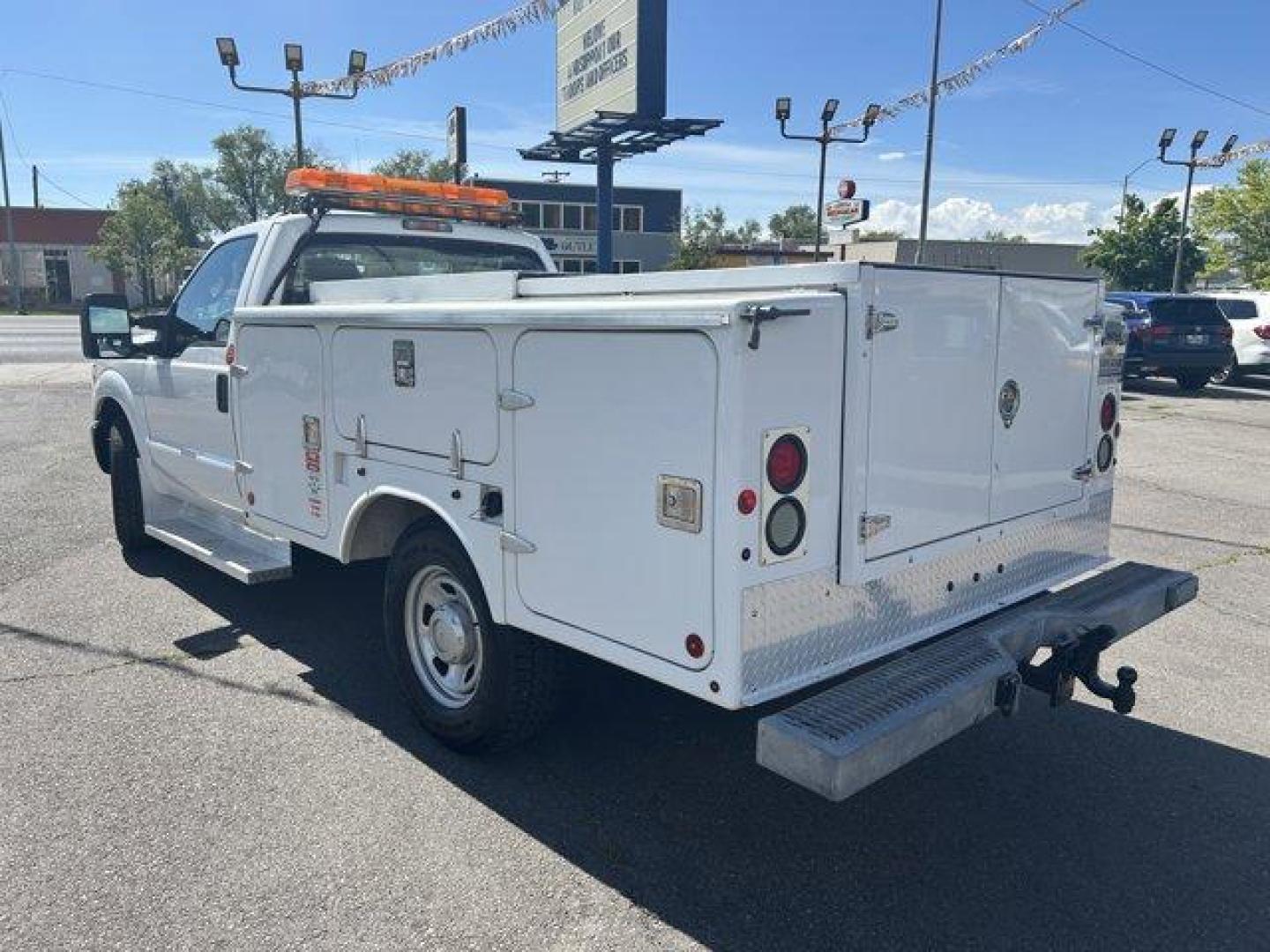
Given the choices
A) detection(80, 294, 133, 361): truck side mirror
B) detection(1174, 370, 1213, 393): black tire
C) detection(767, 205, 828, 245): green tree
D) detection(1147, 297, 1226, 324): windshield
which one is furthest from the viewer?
detection(767, 205, 828, 245): green tree

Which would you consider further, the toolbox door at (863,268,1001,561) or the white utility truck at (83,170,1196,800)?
the toolbox door at (863,268,1001,561)

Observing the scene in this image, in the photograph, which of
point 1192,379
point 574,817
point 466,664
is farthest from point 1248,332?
point 574,817

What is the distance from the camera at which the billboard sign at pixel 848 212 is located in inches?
276

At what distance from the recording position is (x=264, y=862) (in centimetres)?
324

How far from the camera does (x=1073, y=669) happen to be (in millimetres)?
3506

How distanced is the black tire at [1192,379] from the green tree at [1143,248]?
18462 mm

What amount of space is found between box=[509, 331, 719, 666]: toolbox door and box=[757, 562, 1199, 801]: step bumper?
370 millimetres

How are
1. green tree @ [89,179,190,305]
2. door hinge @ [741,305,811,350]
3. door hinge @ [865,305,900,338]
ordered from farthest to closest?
green tree @ [89,179,190,305] < door hinge @ [865,305,900,338] < door hinge @ [741,305,811,350]

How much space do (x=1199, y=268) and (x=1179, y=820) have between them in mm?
40606

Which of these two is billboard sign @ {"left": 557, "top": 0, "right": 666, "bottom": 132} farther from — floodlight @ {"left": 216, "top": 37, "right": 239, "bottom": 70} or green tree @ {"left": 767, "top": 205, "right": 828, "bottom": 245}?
green tree @ {"left": 767, "top": 205, "right": 828, "bottom": 245}

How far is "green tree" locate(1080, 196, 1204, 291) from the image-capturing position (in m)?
35.3

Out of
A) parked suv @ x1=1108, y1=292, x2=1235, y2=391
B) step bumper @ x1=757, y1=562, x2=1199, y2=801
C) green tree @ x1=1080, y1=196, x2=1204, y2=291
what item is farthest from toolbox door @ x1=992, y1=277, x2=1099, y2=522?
green tree @ x1=1080, y1=196, x2=1204, y2=291

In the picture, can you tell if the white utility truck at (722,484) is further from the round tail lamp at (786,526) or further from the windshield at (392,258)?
the windshield at (392,258)


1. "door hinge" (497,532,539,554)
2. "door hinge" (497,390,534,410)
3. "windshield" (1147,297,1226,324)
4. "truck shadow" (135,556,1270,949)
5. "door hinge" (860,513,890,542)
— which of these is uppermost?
"door hinge" (497,390,534,410)
